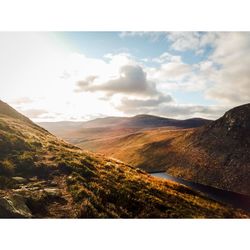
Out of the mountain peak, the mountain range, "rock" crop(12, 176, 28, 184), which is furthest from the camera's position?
the mountain peak

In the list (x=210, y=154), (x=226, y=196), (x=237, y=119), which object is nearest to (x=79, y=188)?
(x=226, y=196)

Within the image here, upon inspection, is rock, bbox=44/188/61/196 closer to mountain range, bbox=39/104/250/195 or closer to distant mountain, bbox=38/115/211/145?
mountain range, bbox=39/104/250/195

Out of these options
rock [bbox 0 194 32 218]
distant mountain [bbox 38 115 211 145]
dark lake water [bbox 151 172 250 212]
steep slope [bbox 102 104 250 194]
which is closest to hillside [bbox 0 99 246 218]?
rock [bbox 0 194 32 218]

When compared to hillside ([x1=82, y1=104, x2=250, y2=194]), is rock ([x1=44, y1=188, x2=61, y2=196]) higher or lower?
lower
